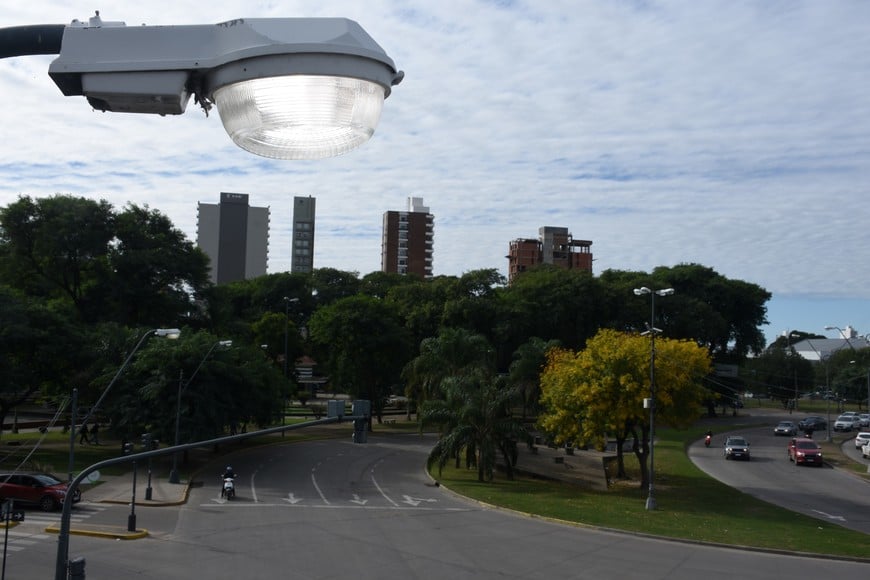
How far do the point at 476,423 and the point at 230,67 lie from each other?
37.8 metres

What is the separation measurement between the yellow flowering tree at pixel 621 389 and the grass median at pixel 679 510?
2.87 meters

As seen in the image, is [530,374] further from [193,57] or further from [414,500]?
[193,57]

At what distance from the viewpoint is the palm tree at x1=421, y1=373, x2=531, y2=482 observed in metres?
39.4

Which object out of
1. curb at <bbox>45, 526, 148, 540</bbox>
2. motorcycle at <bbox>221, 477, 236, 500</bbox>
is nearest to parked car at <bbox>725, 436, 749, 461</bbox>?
motorcycle at <bbox>221, 477, 236, 500</bbox>

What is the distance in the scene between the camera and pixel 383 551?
22.6 metres

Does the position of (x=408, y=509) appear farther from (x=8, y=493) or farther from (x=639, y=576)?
(x=8, y=493)

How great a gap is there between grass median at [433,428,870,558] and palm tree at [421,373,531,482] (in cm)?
147

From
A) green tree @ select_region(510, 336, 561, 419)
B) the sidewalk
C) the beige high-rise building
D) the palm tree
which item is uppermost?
the beige high-rise building

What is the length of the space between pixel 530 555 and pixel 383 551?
14.2ft

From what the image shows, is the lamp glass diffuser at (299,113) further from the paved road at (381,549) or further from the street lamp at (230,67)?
the paved road at (381,549)

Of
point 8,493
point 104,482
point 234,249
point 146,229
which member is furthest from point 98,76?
point 234,249

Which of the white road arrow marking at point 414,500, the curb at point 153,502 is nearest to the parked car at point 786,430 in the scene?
the white road arrow marking at point 414,500

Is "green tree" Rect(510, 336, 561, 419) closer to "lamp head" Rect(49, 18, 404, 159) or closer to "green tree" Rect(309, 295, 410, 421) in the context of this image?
"green tree" Rect(309, 295, 410, 421)

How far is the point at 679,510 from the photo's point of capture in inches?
1273
